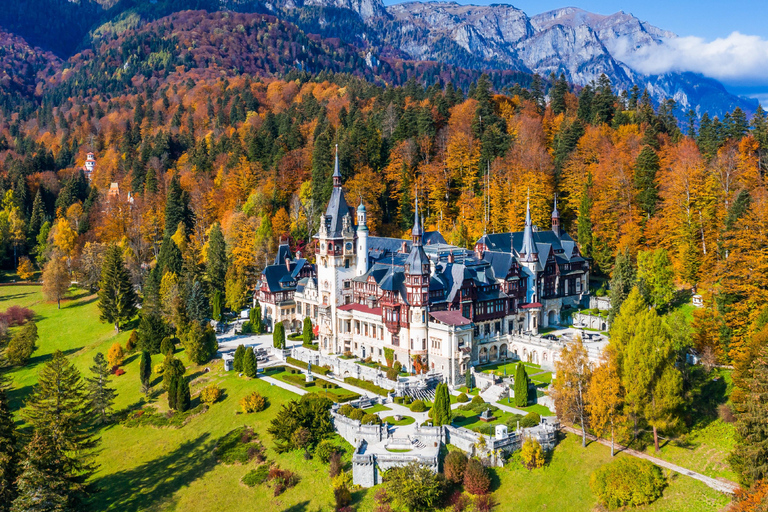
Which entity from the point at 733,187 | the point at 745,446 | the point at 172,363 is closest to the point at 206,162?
the point at 172,363

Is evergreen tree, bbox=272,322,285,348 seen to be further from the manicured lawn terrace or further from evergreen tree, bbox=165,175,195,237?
evergreen tree, bbox=165,175,195,237

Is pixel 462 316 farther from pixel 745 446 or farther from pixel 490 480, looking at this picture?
pixel 745 446

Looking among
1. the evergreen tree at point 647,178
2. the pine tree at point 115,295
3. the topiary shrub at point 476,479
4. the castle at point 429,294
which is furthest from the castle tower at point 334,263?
the evergreen tree at point 647,178

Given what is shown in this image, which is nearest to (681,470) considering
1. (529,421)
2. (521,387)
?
(529,421)

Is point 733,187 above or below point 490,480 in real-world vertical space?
above

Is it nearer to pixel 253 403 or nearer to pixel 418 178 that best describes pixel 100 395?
pixel 253 403

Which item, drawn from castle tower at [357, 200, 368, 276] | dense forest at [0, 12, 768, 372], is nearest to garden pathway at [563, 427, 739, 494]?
dense forest at [0, 12, 768, 372]
